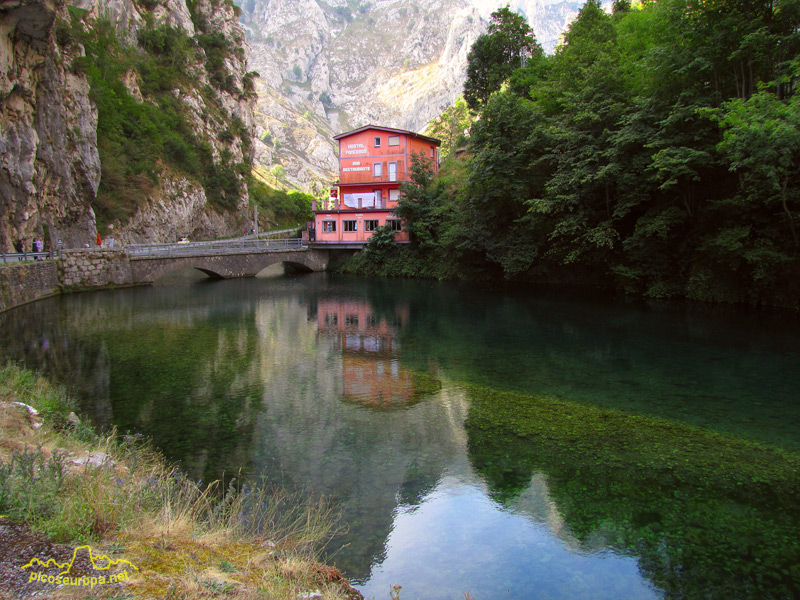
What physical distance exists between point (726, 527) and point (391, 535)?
4.45 meters

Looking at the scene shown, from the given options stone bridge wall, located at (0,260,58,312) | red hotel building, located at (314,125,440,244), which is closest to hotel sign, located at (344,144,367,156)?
red hotel building, located at (314,125,440,244)

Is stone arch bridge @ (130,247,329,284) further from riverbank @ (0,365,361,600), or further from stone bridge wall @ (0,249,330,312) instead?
riverbank @ (0,365,361,600)

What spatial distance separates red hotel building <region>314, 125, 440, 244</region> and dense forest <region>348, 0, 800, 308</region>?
1101cm

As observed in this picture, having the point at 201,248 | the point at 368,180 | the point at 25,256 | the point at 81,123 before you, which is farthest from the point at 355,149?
the point at 25,256

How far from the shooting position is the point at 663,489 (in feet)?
26.5

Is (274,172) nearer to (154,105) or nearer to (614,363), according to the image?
(154,105)

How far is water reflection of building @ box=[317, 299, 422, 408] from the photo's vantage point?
12.9 meters

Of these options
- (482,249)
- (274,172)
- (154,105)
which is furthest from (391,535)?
(274,172)

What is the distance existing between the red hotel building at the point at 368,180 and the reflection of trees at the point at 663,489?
37977mm

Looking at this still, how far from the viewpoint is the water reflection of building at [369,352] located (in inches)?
507

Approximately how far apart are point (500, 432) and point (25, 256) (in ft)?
92.2

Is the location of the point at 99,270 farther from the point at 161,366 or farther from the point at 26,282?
the point at 161,366

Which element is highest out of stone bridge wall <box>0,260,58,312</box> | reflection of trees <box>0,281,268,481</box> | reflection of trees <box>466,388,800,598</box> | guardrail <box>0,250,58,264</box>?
guardrail <box>0,250,58,264</box>

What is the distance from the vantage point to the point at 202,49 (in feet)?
226
